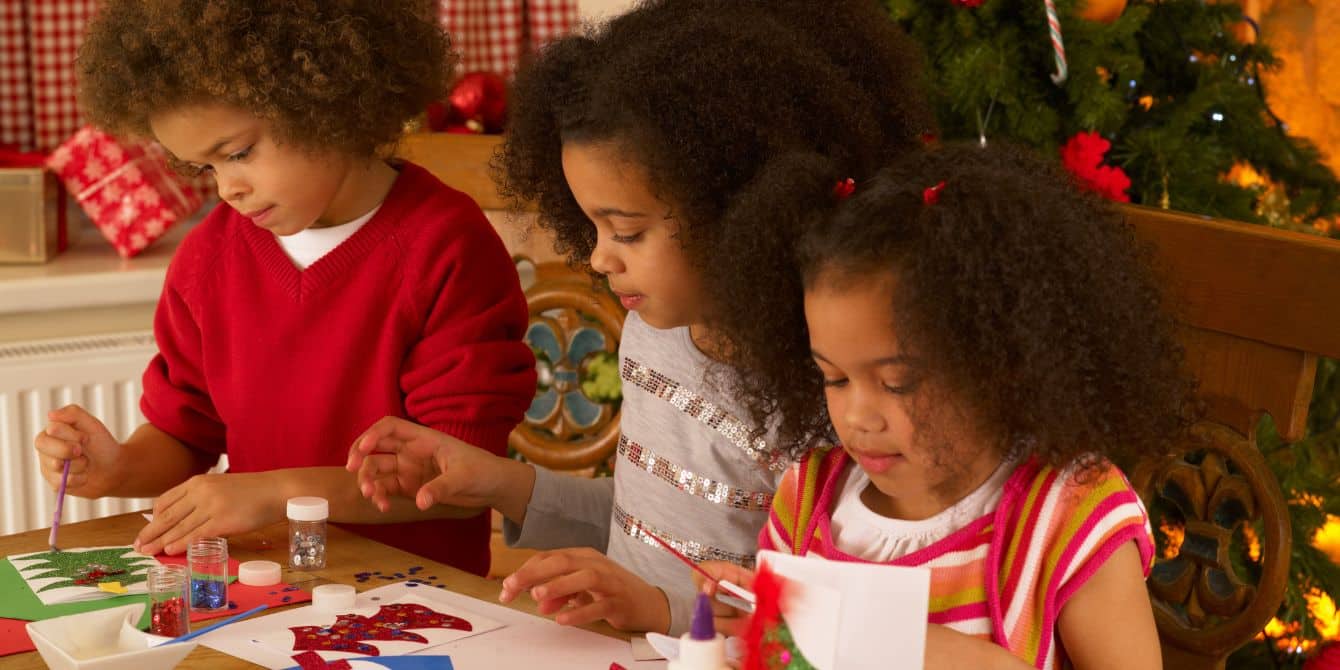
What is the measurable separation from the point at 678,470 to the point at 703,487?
0.03 meters

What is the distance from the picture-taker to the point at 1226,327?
1.43 m

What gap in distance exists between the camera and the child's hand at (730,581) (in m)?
0.93

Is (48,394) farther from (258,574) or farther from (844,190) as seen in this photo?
(844,190)

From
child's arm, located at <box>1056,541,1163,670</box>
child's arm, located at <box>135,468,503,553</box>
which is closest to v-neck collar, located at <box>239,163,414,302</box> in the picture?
child's arm, located at <box>135,468,503,553</box>

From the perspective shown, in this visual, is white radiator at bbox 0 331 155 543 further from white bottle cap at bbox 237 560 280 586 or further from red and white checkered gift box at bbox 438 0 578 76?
white bottle cap at bbox 237 560 280 586

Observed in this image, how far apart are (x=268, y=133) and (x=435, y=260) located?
23cm

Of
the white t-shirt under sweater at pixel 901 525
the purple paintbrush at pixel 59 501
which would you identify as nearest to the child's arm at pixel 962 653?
the white t-shirt under sweater at pixel 901 525

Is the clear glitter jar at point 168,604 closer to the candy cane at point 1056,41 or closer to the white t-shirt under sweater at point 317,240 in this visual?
the white t-shirt under sweater at point 317,240

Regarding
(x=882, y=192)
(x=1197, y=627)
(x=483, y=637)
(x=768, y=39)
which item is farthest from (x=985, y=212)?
(x=1197, y=627)

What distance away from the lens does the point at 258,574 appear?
4.27 feet

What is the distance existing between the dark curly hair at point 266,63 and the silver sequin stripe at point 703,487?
53 cm

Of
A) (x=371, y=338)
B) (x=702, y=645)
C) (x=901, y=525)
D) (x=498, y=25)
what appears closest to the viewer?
(x=702, y=645)

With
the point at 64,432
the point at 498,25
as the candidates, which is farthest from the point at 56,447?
the point at 498,25

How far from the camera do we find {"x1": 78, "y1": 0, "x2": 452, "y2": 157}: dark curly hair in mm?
1544
